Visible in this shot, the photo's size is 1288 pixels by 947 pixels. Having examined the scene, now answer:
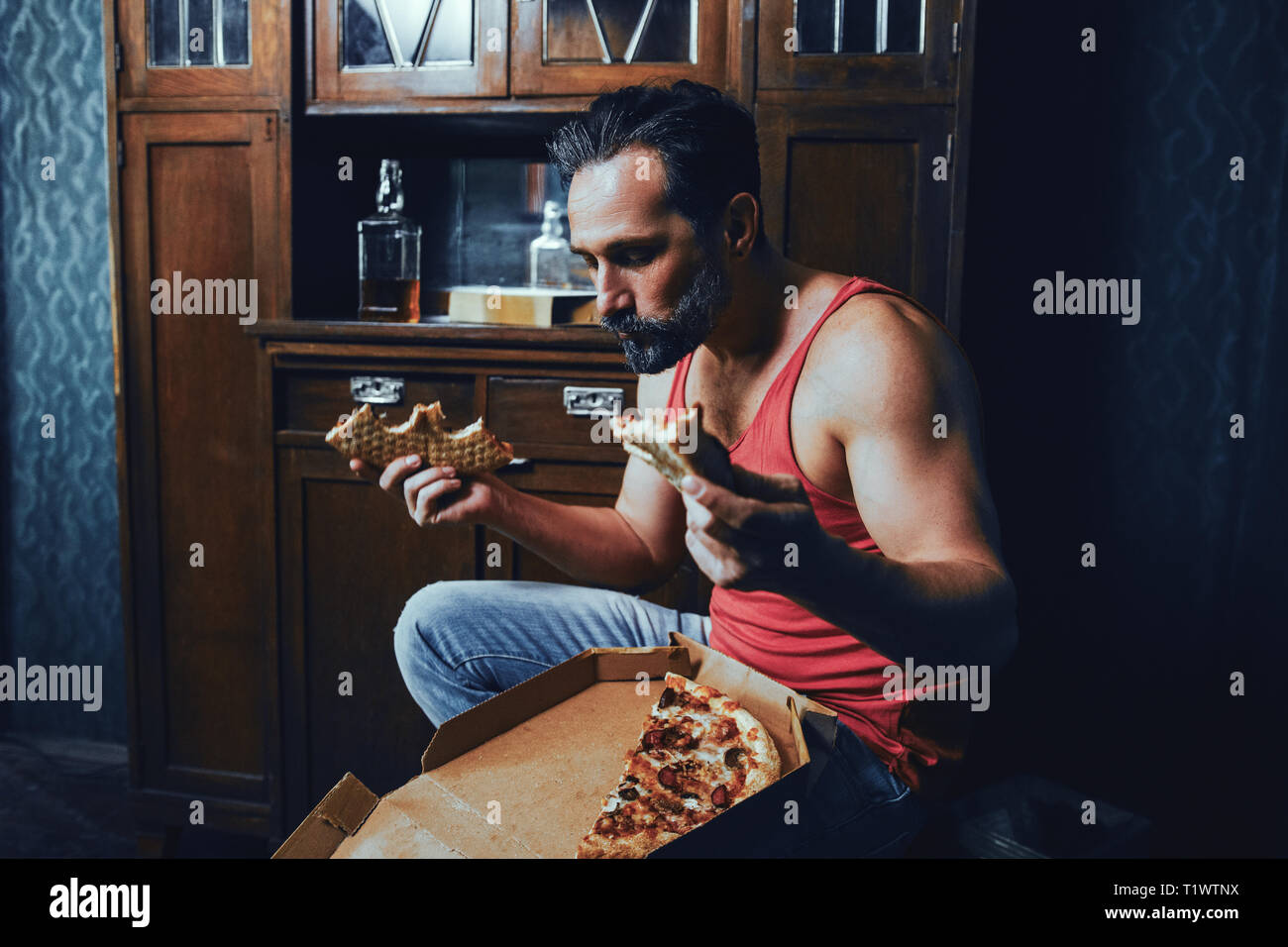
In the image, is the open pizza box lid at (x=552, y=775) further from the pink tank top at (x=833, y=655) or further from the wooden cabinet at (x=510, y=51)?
the wooden cabinet at (x=510, y=51)

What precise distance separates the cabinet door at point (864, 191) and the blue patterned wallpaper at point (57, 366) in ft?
6.22

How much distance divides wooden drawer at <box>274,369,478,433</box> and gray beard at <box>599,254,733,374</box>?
0.67 meters

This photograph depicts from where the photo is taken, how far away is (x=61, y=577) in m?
2.95

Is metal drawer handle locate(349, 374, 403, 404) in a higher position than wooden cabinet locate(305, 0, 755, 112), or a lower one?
lower

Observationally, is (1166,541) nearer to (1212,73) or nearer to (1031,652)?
(1031,652)

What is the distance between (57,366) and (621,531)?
6.36ft

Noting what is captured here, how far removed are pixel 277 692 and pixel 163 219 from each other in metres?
1.08

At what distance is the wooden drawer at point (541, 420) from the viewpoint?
2.10m

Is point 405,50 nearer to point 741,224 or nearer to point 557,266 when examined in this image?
point 557,266

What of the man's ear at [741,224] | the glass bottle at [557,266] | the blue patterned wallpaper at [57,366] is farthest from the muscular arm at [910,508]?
the blue patterned wallpaper at [57,366]

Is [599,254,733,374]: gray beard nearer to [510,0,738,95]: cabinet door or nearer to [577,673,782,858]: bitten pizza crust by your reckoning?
[577,673,782,858]: bitten pizza crust

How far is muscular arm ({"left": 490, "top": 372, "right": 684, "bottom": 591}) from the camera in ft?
5.65

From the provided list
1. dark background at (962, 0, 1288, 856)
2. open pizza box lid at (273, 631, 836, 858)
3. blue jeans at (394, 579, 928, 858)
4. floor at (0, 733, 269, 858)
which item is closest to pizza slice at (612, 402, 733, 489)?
open pizza box lid at (273, 631, 836, 858)

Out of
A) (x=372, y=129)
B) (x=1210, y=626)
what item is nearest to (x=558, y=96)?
(x=372, y=129)
